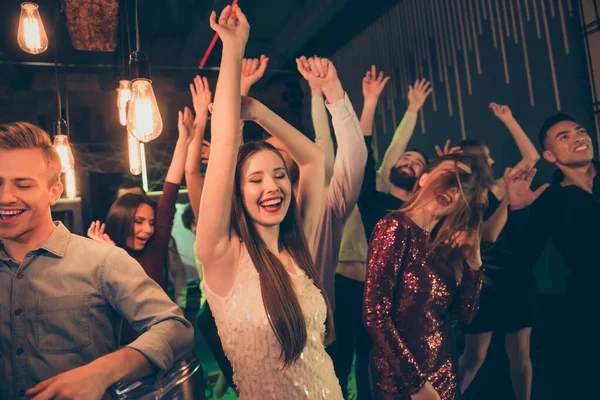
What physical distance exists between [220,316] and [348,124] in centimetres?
119

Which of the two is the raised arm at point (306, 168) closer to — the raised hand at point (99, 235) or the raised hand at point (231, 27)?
the raised hand at point (231, 27)

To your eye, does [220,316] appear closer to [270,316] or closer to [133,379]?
[270,316]

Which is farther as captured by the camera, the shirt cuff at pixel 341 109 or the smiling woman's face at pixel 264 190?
the shirt cuff at pixel 341 109

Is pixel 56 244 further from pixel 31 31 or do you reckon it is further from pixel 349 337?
pixel 349 337

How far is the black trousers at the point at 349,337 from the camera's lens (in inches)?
101

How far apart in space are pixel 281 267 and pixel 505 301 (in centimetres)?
211

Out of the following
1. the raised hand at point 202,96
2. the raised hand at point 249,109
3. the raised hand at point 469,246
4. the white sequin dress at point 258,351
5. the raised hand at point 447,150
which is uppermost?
the raised hand at point 202,96

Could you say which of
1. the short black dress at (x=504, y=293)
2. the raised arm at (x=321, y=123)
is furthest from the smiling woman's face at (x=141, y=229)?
the short black dress at (x=504, y=293)

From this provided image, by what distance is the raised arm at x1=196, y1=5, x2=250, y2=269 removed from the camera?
1250 millimetres

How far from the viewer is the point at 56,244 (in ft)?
4.04

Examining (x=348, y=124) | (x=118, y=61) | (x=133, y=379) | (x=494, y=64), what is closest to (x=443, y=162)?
(x=348, y=124)

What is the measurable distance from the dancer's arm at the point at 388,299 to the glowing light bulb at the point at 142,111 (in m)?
A: 0.97

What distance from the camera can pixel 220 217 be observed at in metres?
1.29

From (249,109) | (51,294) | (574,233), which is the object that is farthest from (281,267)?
(574,233)
